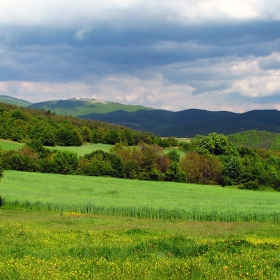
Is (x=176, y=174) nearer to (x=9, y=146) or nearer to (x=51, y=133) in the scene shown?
(x=9, y=146)

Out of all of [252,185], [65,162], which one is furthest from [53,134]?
[252,185]

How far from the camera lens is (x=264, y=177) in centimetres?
8506

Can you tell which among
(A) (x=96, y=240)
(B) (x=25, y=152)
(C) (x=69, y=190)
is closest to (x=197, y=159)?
(B) (x=25, y=152)

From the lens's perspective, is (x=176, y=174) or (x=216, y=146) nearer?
(x=176, y=174)

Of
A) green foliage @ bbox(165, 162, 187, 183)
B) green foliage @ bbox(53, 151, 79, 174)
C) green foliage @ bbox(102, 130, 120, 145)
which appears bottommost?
green foliage @ bbox(165, 162, 187, 183)

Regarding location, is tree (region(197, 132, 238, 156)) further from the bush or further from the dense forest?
the bush

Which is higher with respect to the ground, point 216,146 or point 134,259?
point 216,146

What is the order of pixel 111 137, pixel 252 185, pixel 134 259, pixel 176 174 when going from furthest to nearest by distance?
pixel 111 137 → pixel 176 174 → pixel 252 185 → pixel 134 259

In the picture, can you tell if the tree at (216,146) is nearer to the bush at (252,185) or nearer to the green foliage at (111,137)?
the bush at (252,185)

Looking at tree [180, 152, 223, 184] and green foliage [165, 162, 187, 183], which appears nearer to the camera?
green foliage [165, 162, 187, 183]

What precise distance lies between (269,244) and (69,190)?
128 ft

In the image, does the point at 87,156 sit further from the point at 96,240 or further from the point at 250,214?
the point at 96,240

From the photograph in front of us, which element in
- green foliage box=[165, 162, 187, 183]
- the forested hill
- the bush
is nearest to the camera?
the bush

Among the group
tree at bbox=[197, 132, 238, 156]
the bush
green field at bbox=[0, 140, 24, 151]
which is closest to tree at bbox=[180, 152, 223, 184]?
the bush
